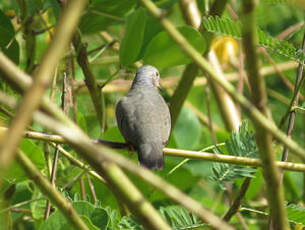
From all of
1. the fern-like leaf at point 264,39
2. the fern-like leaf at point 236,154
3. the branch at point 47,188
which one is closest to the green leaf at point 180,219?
the fern-like leaf at point 236,154

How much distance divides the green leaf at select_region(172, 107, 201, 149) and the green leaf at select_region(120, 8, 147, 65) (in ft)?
2.96

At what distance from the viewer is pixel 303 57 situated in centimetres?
161

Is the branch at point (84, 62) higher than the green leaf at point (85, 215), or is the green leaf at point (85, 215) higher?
the branch at point (84, 62)

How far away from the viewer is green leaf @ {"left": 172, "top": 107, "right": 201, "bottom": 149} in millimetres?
2930

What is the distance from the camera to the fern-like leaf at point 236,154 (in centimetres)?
164

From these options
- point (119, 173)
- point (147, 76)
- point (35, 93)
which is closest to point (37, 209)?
point (147, 76)

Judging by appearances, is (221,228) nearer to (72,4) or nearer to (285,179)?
(72,4)

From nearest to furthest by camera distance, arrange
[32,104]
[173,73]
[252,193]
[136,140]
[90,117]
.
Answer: [32,104], [136,140], [252,193], [90,117], [173,73]

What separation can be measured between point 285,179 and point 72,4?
7.74ft

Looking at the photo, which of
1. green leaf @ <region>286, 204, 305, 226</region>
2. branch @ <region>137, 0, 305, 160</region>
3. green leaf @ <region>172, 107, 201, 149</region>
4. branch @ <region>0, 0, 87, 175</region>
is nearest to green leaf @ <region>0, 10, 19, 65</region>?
green leaf @ <region>172, 107, 201, 149</region>

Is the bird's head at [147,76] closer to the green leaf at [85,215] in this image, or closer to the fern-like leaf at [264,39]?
the fern-like leaf at [264,39]

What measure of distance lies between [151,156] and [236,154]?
1.36 ft

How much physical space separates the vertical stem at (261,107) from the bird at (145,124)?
3.12 feet

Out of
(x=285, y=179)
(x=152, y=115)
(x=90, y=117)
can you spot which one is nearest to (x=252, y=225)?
(x=285, y=179)
